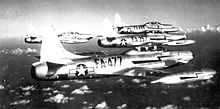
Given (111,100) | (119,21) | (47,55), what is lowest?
(111,100)

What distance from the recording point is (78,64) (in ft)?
22.5

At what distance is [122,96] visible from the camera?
8.07m

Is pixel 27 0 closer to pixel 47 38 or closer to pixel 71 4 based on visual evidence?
pixel 71 4

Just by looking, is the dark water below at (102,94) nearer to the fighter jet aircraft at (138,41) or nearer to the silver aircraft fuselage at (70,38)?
the silver aircraft fuselage at (70,38)

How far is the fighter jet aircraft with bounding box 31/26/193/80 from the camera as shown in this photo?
21.4ft

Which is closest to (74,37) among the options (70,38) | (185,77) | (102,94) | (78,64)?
(70,38)

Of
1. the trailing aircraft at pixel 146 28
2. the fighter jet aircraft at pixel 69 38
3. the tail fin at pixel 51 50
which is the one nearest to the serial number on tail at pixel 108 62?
the tail fin at pixel 51 50

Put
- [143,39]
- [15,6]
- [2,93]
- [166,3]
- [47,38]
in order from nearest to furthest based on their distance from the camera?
[47,38] → [2,93] → [15,6] → [166,3] → [143,39]

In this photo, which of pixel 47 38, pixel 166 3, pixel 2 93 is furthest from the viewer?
pixel 166 3

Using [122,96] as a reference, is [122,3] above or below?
above

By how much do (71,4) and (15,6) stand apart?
203 cm

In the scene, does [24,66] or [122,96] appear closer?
[122,96]

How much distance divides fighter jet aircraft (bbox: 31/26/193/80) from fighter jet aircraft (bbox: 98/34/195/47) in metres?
2.69

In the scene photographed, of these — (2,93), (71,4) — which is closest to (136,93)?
(71,4)
